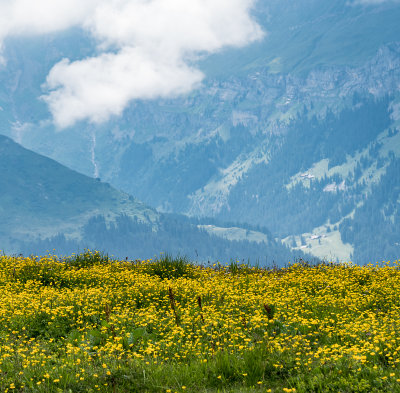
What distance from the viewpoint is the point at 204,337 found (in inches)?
474

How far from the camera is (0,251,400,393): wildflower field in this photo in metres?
9.30

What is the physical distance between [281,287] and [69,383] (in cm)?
956

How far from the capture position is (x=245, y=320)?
1238 centimetres

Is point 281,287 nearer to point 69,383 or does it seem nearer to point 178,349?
point 178,349

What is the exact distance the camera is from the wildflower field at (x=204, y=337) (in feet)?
30.5

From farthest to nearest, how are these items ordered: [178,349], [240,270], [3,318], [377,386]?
[240,270]
[3,318]
[178,349]
[377,386]

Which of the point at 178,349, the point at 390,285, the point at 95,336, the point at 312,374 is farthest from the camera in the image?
the point at 390,285

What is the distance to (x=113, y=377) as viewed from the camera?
9570mm

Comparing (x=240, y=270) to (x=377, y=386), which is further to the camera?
(x=240, y=270)

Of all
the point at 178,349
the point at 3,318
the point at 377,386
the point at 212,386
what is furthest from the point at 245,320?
the point at 3,318

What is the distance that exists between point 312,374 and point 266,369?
3.07 feet

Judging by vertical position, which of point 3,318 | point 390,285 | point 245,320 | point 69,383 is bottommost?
point 69,383

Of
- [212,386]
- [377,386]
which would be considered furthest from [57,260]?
[377,386]

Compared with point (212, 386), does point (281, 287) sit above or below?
above
